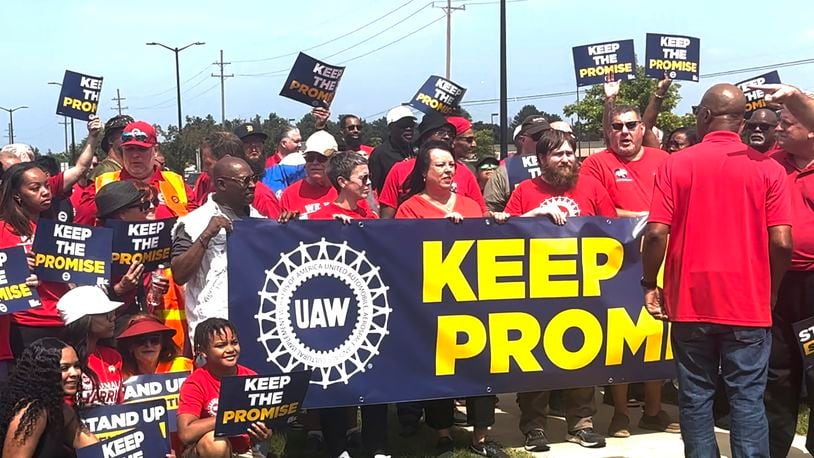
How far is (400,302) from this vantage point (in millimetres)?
5824

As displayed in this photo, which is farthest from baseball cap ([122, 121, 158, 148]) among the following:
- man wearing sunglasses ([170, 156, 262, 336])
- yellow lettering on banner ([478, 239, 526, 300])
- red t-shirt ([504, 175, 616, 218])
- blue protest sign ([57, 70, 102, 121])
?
red t-shirt ([504, 175, 616, 218])

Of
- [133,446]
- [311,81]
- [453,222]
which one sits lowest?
Answer: [133,446]

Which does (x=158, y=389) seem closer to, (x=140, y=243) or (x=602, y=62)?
(x=140, y=243)

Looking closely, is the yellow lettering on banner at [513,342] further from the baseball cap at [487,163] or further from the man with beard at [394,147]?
the baseball cap at [487,163]

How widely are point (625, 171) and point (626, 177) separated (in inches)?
1.7

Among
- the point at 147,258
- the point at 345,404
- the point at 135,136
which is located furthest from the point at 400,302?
the point at 135,136

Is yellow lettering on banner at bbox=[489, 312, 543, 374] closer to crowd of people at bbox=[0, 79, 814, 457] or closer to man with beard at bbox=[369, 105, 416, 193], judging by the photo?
crowd of people at bbox=[0, 79, 814, 457]

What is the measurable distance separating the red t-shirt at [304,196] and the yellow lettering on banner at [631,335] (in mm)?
2210

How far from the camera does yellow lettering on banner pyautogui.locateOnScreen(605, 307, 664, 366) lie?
6.20 meters

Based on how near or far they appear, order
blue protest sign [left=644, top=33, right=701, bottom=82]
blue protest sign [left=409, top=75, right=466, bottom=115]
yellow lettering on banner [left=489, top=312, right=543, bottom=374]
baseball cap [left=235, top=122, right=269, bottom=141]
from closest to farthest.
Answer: yellow lettering on banner [left=489, top=312, right=543, bottom=374]
baseball cap [left=235, top=122, right=269, bottom=141]
blue protest sign [left=644, top=33, right=701, bottom=82]
blue protest sign [left=409, top=75, right=466, bottom=115]

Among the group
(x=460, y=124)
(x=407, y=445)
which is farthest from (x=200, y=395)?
(x=460, y=124)

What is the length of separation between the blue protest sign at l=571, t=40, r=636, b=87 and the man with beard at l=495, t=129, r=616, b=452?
10.0 feet

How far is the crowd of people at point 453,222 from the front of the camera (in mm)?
4570

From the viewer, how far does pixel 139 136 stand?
20.5 ft
